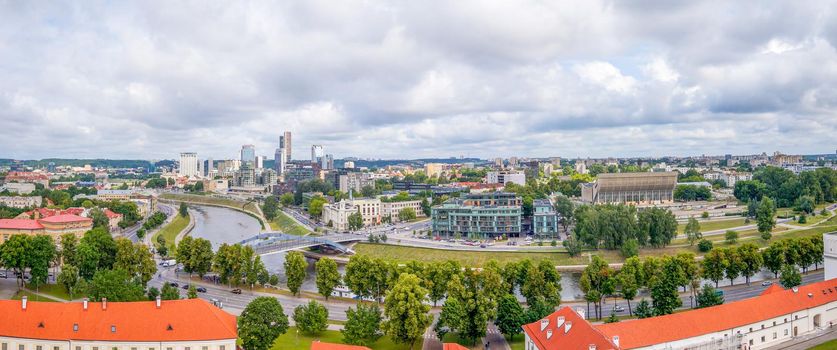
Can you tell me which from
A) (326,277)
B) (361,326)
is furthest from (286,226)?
(361,326)

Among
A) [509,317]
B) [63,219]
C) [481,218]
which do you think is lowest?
[509,317]

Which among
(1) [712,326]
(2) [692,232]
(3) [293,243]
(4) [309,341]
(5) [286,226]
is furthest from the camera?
(5) [286,226]

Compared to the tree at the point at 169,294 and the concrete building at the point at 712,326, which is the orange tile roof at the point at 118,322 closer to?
the tree at the point at 169,294

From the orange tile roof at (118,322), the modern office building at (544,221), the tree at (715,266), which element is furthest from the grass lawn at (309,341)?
the modern office building at (544,221)

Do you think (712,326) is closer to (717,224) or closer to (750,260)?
(750,260)

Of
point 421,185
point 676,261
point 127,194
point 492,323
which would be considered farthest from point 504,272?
point 127,194

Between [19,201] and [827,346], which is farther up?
[19,201]
